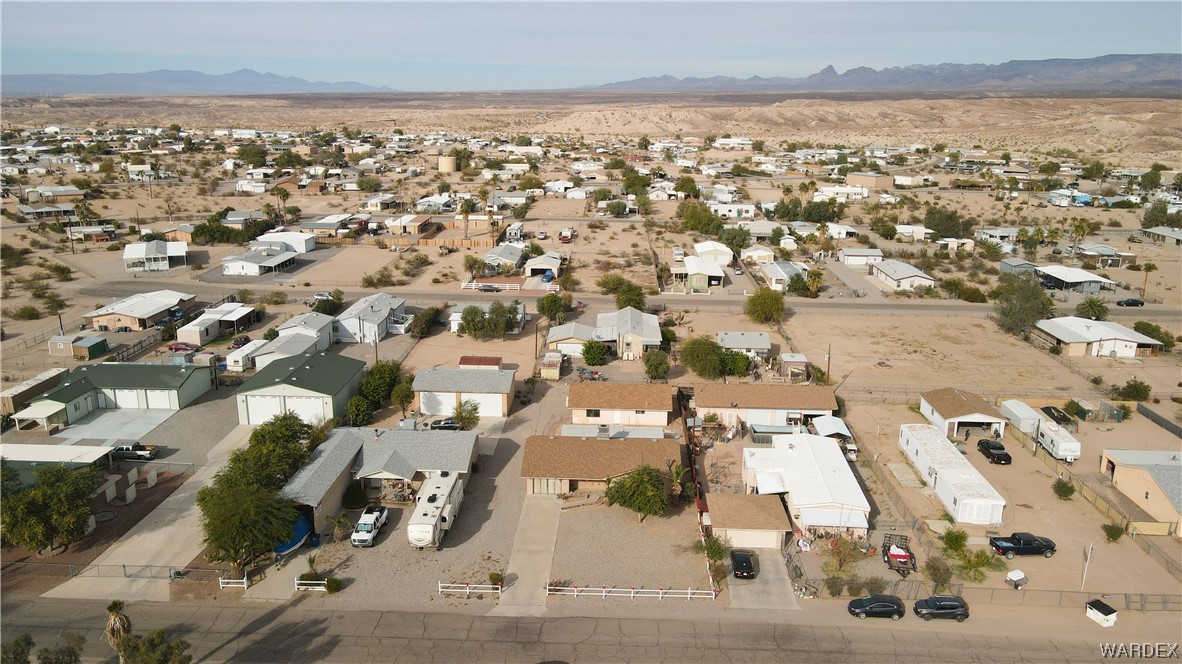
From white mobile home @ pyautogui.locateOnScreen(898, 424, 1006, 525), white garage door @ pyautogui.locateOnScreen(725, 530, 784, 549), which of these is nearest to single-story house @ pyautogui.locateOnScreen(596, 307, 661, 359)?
white mobile home @ pyautogui.locateOnScreen(898, 424, 1006, 525)

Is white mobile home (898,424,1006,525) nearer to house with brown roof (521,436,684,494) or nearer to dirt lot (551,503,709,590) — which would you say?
dirt lot (551,503,709,590)

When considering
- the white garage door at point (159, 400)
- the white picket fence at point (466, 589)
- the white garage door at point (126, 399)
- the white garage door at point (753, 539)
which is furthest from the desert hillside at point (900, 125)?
the white garage door at point (126, 399)

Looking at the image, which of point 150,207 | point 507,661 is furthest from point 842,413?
point 150,207

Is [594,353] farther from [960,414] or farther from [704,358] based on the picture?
[960,414]

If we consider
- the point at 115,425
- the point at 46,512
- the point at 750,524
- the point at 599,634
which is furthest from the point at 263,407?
the point at 750,524

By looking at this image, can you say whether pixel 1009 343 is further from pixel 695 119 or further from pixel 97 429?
pixel 695 119

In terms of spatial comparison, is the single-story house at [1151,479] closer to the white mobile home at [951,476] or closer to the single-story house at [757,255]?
the white mobile home at [951,476]
